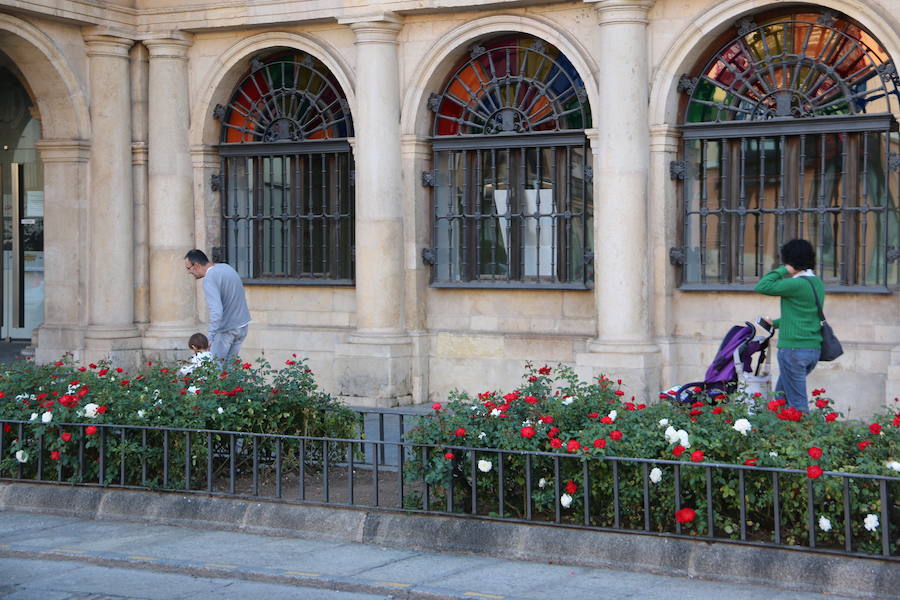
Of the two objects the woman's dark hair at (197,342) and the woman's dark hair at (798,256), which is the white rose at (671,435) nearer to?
the woman's dark hair at (798,256)

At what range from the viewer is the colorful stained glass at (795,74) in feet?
41.9

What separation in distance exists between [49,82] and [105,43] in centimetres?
75

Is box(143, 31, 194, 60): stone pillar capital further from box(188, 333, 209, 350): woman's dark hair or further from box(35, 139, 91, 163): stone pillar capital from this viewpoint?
box(188, 333, 209, 350): woman's dark hair

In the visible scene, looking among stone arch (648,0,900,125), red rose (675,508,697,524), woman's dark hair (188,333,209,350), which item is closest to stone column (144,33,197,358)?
woman's dark hair (188,333,209,350)

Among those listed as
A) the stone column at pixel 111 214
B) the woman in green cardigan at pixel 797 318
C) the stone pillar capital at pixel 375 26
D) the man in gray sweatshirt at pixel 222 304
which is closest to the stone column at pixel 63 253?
the stone column at pixel 111 214

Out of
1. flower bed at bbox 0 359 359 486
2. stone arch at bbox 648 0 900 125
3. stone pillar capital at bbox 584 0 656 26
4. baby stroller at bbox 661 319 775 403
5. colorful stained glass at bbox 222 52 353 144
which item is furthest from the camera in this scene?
colorful stained glass at bbox 222 52 353 144

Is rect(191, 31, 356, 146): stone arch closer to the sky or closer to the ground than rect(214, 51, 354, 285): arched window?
closer to the sky

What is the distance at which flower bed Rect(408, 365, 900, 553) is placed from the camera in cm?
677

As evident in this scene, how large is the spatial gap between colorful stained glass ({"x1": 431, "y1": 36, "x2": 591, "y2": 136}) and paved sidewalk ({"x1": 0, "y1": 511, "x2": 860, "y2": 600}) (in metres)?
7.44

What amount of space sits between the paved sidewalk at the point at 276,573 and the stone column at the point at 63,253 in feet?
Answer: 27.4

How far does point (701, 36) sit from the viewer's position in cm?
1332

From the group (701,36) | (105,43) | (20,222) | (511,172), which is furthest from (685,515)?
(20,222)

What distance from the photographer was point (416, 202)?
14977 millimetres

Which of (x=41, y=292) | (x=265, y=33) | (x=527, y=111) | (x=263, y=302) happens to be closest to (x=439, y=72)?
(x=527, y=111)
